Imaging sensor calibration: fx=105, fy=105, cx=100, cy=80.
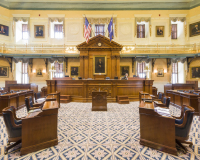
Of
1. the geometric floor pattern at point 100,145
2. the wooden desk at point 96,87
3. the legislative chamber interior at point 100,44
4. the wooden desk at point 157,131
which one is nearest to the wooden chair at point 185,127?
the wooden desk at point 157,131

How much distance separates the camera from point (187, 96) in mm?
5305

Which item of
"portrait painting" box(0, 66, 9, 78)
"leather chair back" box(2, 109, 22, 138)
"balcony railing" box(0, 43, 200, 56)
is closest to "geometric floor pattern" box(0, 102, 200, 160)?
"leather chair back" box(2, 109, 22, 138)

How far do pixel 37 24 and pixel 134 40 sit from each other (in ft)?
39.9

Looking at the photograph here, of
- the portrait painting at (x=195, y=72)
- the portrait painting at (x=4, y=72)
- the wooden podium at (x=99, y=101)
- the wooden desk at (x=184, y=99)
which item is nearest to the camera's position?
the wooden desk at (x=184, y=99)

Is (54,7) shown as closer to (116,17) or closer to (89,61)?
(116,17)

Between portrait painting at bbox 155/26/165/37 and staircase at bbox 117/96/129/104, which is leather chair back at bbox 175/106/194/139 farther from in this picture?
portrait painting at bbox 155/26/165/37

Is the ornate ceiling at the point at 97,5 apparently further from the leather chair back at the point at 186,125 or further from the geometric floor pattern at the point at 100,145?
the leather chair back at the point at 186,125

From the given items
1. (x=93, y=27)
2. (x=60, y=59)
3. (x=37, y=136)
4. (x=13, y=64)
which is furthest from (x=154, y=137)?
(x=13, y=64)

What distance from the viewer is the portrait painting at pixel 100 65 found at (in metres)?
10.5

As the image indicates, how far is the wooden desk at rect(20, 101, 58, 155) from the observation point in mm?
2309

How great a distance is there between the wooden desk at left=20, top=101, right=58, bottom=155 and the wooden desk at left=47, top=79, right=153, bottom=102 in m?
4.64

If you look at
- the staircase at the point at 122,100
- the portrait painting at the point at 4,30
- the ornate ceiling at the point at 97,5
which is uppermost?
the ornate ceiling at the point at 97,5

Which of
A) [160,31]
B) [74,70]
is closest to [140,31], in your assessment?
[160,31]

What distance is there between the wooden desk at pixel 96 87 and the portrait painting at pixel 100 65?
328 cm
